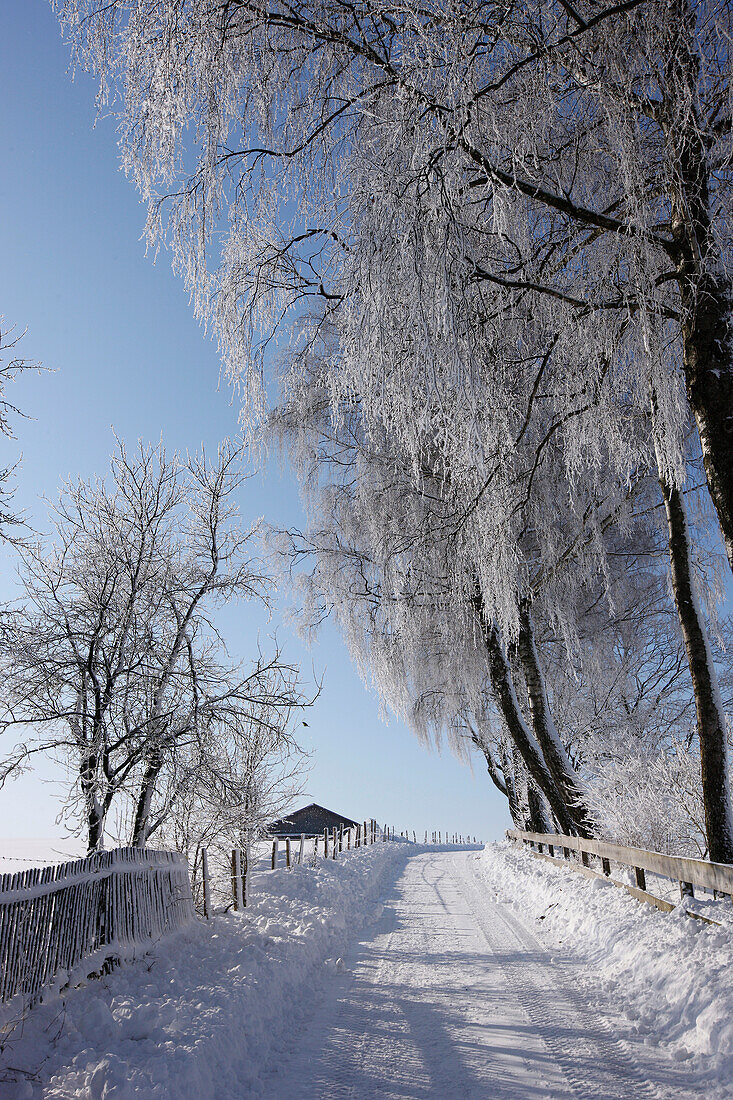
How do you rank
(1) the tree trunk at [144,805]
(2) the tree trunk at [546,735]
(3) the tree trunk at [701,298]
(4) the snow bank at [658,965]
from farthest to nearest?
(2) the tree trunk at [546,735]
(1) the tree trunk at [144,805]
(3) the tree trunk at [701,298]
(4) the snow bank at [658,965]

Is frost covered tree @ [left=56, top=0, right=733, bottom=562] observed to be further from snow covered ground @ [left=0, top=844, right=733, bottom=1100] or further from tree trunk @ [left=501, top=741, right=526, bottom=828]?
tree trunk @ [left=501, top=741, right=526, bottom=828]

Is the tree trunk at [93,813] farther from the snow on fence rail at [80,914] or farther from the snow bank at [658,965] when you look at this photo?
the snow bank at [658,965]

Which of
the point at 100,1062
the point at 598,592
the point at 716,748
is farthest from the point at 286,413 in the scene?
the point at 100,1062

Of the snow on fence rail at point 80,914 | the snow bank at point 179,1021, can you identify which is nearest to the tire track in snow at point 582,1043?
the snow bank at point 179,1021

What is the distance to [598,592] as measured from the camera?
15.1 metres

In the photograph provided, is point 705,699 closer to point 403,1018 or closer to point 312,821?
point 403,1018

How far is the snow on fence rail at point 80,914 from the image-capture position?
4.64m

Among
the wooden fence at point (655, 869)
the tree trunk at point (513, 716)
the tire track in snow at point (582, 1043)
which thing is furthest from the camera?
the tree trunk at point (513, 716)

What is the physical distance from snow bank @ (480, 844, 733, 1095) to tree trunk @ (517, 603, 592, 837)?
369 centimetres

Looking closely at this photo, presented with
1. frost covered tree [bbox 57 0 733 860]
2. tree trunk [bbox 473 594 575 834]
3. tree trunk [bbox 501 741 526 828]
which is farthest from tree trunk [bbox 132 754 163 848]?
tree trunk [bbox 501 741 526 828]

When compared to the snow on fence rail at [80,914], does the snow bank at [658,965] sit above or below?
below

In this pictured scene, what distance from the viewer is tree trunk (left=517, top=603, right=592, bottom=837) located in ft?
41.1

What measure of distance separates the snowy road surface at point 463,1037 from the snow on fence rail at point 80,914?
5.79ft

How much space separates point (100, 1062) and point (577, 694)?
15135 millimetres
